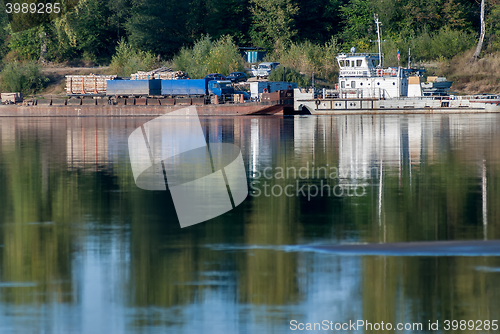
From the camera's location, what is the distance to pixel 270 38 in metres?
95.8

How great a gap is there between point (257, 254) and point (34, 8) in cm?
8446

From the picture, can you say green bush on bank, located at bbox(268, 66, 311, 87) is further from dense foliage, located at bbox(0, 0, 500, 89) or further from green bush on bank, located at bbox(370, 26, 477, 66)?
green bush on bank, located at bbox(370, 26, 477, 66)

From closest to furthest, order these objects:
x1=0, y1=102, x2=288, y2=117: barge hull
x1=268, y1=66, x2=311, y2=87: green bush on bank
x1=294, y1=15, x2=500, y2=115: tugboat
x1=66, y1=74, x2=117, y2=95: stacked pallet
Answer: x1=294, y1=15, x2=500, y2=115: tugboat
x1=0, y1=102, x2=288, y2=117: barge hull
x1=66, y1=74, x2=117, y2=95: stacked pallet
x1=268, y1=66, x2=311, y2=87: green bush on bank

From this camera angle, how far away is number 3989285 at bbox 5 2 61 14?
89.1m

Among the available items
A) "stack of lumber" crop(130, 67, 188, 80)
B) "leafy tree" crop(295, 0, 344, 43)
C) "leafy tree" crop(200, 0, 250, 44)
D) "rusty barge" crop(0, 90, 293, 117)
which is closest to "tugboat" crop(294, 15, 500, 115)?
"rusty barge" crop(0, 90, 293, 117)

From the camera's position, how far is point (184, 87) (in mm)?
70062

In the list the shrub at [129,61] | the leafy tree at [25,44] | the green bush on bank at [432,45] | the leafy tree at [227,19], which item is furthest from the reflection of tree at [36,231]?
the leafy tree at [25,44]

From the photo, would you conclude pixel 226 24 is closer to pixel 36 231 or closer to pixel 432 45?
pixel 432 45

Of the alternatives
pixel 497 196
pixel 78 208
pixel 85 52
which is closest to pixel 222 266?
pixel 78 208

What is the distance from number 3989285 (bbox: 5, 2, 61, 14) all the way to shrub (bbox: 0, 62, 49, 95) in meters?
7.89

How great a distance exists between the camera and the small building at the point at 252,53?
3561 inches

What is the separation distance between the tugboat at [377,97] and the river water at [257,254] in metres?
40.3

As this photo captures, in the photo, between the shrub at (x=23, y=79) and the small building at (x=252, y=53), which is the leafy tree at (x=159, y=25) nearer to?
the small building at (x=252, y=53)

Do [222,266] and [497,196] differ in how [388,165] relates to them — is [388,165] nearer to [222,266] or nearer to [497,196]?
[497,196]
